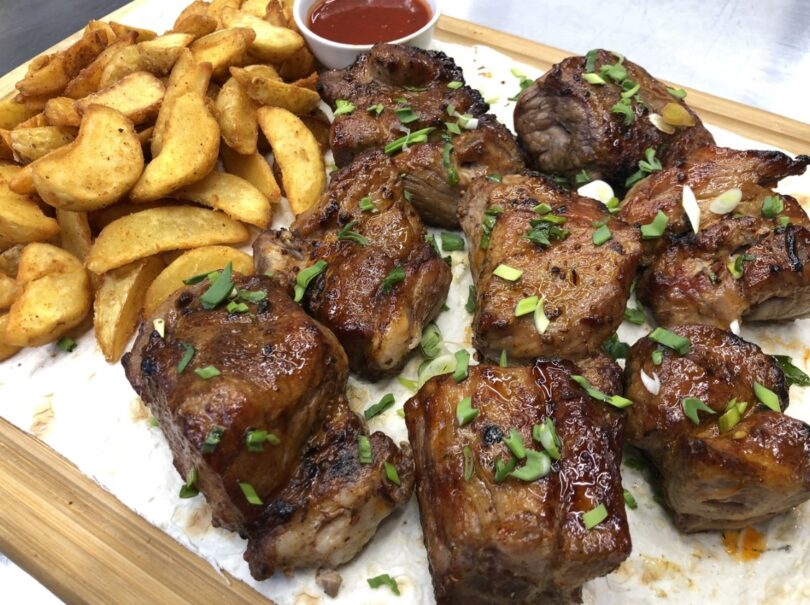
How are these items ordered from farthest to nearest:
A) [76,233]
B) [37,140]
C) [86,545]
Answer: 1. [37,140]
2. [76,233]
3. [86,545]

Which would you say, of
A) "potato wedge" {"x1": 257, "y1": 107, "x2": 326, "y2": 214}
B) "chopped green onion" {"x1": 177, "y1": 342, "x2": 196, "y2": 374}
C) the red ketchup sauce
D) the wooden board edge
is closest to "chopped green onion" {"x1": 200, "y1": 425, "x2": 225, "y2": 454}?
"chopped green onion" {"x1": 177, "y1": 342, "x2": 196, "y2": 374}

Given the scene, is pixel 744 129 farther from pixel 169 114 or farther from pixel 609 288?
pixel 169 114

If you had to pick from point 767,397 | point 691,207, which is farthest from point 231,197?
point 767,397

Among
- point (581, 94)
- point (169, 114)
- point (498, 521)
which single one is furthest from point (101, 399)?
point (581, 94)

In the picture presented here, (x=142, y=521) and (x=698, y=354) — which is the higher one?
(x=698, y=354)

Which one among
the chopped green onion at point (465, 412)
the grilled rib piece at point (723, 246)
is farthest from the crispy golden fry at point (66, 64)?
the grilled rib piece at point (723, 246)

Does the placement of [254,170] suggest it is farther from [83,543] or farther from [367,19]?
[83,543]

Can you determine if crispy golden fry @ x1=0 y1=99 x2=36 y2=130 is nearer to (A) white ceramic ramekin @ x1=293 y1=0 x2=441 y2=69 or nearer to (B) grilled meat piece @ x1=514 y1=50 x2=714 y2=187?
(A) white ceramic ramekin @ x1=293 y1=0 x2=441 y2=69

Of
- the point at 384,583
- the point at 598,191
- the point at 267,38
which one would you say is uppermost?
the point at 267,38
